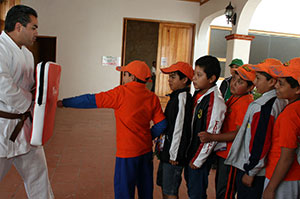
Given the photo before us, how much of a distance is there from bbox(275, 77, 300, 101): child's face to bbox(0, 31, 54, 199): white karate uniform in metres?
1.49

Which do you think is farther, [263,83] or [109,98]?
[109,98]

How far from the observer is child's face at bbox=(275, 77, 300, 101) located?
52.6 inches

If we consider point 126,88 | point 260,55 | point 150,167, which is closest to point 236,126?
point 150,167

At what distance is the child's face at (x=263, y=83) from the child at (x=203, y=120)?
0.25m

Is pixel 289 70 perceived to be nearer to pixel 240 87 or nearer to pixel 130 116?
pixel 240 87

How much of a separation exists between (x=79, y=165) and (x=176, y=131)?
1.81 m

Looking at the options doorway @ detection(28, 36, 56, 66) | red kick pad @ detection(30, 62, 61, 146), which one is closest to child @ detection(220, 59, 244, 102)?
red kick pad @ detection(30, 62, 61, 146)

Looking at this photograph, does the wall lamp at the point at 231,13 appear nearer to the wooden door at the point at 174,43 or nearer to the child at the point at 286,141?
the wooden door at the point at 174,43

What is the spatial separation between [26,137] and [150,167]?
2.88ft

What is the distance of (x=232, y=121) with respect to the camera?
1.78 m

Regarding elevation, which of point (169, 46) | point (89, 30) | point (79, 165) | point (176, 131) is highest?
point (89, 30)

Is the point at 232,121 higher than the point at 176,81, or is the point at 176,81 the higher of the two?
the point at 176,81

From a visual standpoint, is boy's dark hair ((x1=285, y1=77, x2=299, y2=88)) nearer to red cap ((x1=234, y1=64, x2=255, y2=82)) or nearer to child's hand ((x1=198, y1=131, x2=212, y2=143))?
red cap ((x1=234, y1=64, x2=255, y2=82))

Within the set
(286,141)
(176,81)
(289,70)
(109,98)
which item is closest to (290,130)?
(286,141)
